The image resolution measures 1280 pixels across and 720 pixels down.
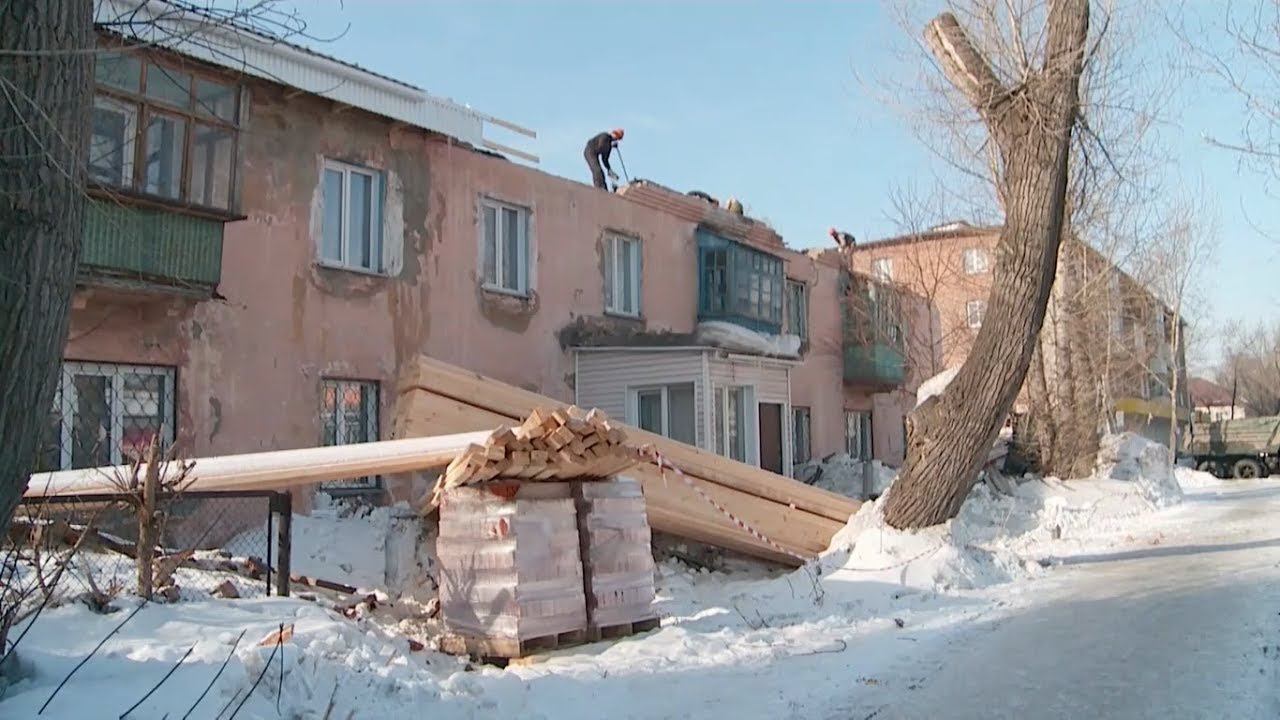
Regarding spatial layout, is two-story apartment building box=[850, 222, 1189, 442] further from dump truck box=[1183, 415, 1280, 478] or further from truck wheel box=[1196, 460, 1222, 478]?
truck wheel box=[1196, 460, 1222, 478]

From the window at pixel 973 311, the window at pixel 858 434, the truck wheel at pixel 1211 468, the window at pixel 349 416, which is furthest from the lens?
the truck wheel at pixel 1211 468

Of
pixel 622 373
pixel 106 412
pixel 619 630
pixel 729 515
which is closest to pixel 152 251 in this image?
pixel 106 412

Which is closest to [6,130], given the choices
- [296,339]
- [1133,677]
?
[1133,677]

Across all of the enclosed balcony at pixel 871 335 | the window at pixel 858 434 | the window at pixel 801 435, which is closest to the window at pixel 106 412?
the window at pixel 801 435

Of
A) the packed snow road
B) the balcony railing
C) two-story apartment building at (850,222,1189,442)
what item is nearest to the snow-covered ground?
the packed snow road

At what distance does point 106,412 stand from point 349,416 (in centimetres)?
316

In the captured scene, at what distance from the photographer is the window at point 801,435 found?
76.3ft

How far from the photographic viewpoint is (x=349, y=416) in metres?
13.1

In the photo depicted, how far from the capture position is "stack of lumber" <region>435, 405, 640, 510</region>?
707 cm

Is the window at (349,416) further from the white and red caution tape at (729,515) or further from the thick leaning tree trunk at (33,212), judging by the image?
the thick leaning tree trunk at (33,212)

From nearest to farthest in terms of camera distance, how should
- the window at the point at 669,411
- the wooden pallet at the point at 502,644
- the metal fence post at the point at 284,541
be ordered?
1. the wooden pallet at the point at 502,644
2. the metal fence post at the point at 284,541
3. the window at the point at 669,411

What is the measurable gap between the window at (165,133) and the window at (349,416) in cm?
291

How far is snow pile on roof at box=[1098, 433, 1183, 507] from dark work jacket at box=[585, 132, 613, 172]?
11.7 m

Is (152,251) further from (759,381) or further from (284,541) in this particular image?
(759,381)
